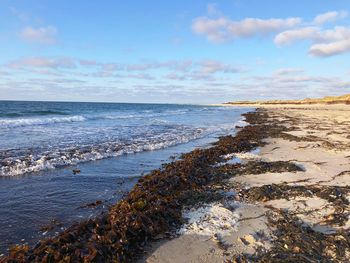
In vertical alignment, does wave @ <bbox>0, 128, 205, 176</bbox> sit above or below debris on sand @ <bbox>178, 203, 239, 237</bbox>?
above

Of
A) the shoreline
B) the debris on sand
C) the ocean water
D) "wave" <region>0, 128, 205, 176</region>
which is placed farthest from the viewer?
"wave" <region>0, 128, 205, 176</region>

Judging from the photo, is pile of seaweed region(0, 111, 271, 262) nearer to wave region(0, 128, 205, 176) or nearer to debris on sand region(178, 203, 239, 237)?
debris on sand region(178, 203, 239, 237)

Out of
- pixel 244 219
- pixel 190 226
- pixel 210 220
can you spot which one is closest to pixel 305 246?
pixel 244 219

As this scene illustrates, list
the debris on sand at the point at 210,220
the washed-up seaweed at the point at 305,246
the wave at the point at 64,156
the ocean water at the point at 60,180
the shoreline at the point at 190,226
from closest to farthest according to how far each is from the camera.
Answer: the washed-up seaweed at the point at 305,246 → the shoreline at the point at 190,226 → the debris on sand at the point at 210,220 → the ocean water at the point at 60,180 → the wave at the point at 64,156

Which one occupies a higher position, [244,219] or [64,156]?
[64,156]

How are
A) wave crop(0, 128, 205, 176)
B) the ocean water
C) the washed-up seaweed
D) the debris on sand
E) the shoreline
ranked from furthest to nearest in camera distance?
wave crop(0, 128, 205, 176) → the ocean water → the debris on sand → the shoreline → the washed-up seaweed

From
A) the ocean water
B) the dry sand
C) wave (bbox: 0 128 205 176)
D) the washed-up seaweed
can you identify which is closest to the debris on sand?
the dry sand

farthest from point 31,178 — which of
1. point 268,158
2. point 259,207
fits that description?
point 268,158

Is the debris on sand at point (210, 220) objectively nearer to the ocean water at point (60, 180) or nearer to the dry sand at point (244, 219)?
the dry sand at point (244, 219)

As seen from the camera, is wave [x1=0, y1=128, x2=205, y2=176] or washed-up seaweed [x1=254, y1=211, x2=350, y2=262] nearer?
washed-up seaweed [x1=254, y1=211, x2=350, y2=262]

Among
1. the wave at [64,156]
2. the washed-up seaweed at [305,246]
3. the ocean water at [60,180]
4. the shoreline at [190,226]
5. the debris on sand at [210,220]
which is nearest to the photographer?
the washed-up seaweed at [305,246]

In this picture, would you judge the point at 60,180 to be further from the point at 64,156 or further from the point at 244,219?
the point at 244,219

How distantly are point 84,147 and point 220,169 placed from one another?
5.21m

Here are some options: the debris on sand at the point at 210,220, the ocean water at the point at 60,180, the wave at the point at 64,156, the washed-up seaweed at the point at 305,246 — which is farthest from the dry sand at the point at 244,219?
the wave at the point at 64,156
